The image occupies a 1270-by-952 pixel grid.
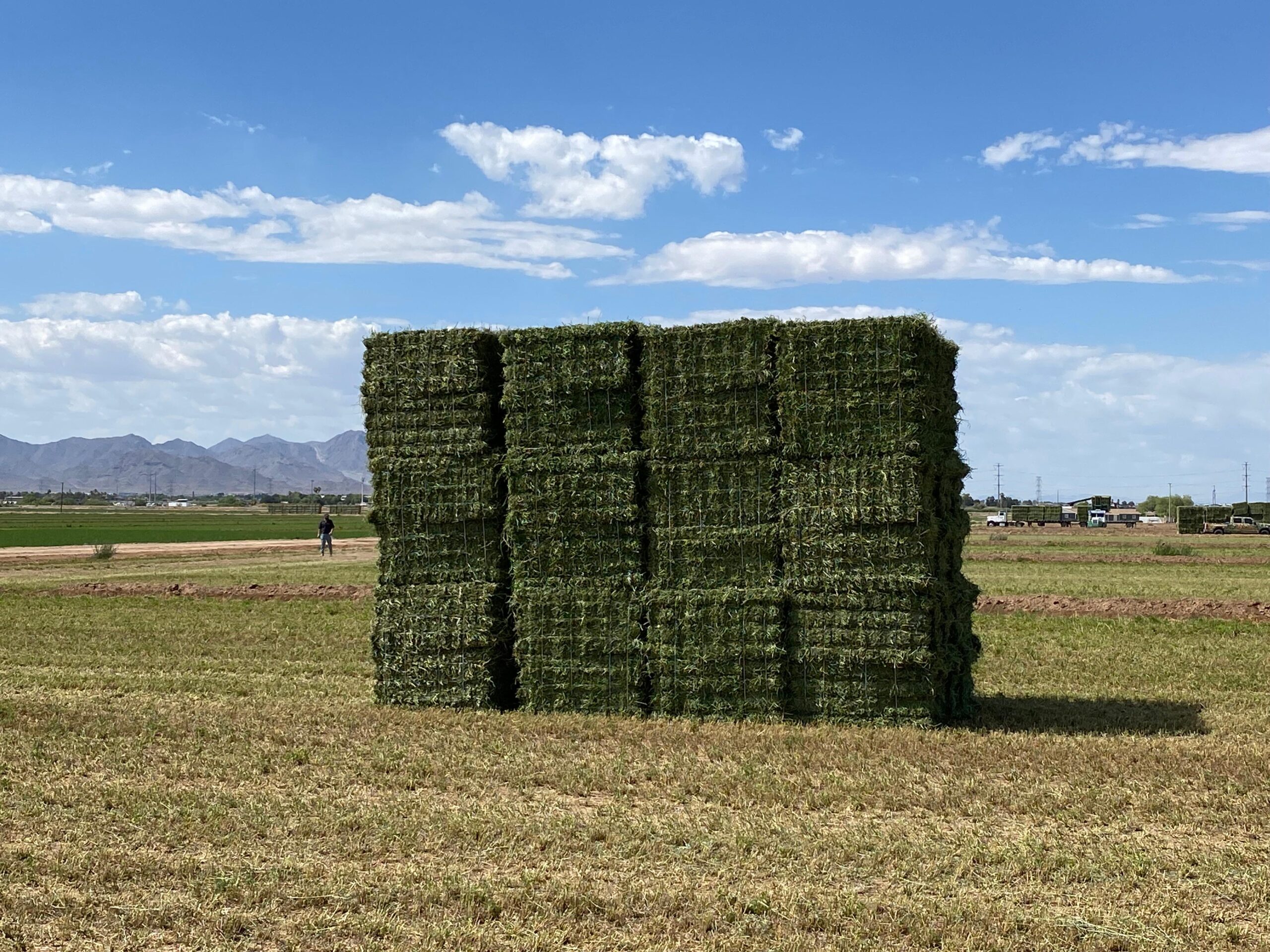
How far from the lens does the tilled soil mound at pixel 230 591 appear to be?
87.6 feet

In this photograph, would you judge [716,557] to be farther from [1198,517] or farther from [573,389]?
[1198,517]

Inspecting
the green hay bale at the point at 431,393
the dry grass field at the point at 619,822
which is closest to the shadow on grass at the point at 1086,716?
the dry grass field at the point at 619,822

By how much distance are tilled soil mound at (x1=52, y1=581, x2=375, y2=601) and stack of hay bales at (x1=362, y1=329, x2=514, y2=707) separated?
1409cm

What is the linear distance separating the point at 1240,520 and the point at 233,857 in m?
92.5

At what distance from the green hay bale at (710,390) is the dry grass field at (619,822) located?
2.87m

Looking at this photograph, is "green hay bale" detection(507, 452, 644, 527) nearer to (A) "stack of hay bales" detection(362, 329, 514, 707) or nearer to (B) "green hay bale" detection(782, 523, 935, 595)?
(A) "stack of hay bales" detection(362, 329, 514, 707)

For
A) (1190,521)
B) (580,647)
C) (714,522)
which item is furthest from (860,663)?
(1190,521)

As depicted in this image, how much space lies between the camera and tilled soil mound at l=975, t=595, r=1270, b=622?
2186 cm

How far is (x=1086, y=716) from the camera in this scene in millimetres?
11984

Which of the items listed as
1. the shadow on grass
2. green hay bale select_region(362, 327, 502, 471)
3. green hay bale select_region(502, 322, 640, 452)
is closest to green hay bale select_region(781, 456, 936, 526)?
green hay bale select_region(502, 322, 640, 452)

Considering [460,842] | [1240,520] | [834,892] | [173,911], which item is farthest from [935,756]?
[1240,520]

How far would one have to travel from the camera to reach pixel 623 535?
12.0 m

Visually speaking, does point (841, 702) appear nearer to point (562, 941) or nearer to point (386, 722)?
point (386, 722)

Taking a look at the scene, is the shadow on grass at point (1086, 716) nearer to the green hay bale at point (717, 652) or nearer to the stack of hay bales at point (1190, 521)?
the green hay bale at point (717, 652)
